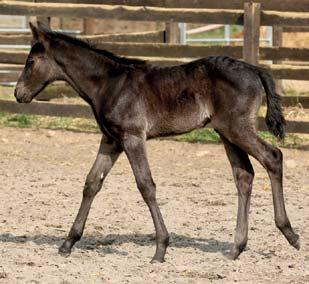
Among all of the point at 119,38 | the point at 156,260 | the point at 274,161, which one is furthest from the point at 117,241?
the point at 119,38

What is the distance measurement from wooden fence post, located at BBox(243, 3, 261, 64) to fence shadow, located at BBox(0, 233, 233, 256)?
4.77m

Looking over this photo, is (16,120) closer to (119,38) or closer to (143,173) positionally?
(119,38)

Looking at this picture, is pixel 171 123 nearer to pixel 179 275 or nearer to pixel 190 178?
pixel 179 275

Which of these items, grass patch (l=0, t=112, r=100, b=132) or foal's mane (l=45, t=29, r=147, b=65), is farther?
grass patch (l=0, t=112, r=100, b=132)

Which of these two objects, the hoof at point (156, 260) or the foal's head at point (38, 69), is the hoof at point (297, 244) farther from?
the foal's head at point (38, 69)

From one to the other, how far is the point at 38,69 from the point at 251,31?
5.27 m

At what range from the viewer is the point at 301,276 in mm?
6039

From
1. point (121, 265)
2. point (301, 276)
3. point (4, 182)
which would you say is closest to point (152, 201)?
point (121, 265)

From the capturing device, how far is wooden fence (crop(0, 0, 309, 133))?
11.6 metres

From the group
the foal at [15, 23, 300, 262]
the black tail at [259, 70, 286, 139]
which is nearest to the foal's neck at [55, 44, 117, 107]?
the foal at [15, 23, 300, 262]

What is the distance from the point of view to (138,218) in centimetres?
797

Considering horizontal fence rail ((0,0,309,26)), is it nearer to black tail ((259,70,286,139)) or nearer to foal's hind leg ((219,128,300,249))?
black tail ((259,70,286,139))

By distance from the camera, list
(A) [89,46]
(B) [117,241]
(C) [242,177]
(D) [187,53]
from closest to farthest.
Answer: (C) [242,177] → (A) [89,46] → (B) [117,241] → (D) [187,53]

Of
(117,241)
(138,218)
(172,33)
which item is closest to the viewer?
(117,241)
